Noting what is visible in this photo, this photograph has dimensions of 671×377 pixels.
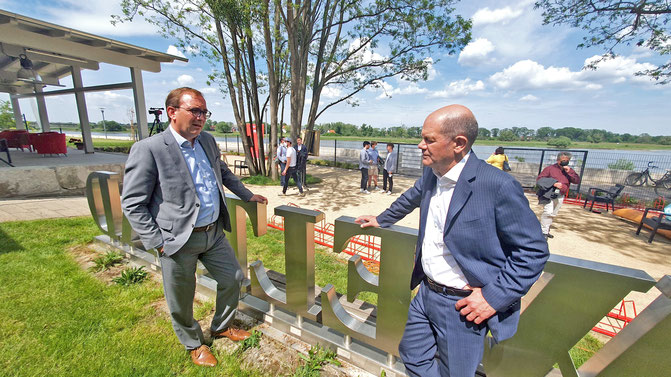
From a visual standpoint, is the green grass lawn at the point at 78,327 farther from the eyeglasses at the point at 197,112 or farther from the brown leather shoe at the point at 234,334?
the eyeglasses at the point at 197,112

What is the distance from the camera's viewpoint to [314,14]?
9805 mm

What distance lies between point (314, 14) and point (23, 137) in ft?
43.3

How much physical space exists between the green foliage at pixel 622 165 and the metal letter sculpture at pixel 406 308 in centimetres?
1523

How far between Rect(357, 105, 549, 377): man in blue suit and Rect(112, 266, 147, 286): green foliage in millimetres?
3241

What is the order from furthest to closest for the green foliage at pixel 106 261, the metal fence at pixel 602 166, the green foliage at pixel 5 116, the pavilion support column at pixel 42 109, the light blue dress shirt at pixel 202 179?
the green foliage at pixel 5 116
the pavilion support column at pixel 42 109
the metal fence at pixel 602 166
the green foliage at pixel 106 261
the light blue dress shirt at pixel 202 179

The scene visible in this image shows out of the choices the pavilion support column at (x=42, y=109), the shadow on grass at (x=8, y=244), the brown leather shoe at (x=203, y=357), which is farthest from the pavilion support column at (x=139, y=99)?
the brown leather shoe at (x=203, y=357)

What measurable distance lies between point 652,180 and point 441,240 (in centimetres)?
1707

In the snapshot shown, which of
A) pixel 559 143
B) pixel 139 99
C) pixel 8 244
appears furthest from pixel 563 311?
pixel 559 143

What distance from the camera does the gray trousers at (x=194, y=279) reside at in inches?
75.5

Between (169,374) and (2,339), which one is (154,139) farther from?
(2,339)

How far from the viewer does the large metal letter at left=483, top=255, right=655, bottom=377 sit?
3.96 ft

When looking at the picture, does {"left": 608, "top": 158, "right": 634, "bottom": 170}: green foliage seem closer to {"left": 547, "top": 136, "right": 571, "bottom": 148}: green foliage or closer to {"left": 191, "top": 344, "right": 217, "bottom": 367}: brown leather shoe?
{"left": 547, "top": 136, "right": 571, "bottom": 148}: green foliage

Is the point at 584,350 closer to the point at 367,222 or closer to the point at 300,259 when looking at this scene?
the point at 367,222

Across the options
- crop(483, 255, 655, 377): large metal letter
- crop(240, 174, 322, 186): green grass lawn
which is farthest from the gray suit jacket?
crop(240, 174, 322, 186): green grass lawn
